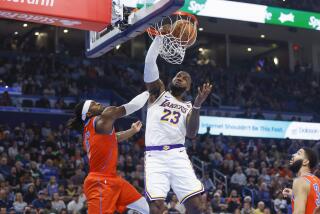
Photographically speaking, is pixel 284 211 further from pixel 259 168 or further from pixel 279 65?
pixel 279 65

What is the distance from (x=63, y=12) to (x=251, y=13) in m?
15.3

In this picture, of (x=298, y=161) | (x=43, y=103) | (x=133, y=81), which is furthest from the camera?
(x=133, y=81)

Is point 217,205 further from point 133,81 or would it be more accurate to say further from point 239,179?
point 133,81

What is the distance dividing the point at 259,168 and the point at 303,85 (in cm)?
1065

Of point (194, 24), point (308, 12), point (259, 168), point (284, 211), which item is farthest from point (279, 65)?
point (194, 24)

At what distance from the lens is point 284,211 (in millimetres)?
15781

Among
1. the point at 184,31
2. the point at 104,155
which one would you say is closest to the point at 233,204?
the point at 184,31

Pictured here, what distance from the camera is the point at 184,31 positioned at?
7.40m

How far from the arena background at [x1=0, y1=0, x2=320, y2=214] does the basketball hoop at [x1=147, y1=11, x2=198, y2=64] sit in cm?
411

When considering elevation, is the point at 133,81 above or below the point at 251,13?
below

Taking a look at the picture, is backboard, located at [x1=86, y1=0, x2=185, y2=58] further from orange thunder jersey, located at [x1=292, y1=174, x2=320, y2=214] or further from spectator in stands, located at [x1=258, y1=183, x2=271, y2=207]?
spectator in stands, located at [x1=258, y1=183, x2=271, y2=207]

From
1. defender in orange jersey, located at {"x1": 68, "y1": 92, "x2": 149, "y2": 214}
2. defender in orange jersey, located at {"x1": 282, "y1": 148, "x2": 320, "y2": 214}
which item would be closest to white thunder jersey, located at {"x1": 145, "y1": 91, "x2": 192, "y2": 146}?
defender in orange jersey, located at {"x1": 68, "y1": 92, "x2": 149, "y2": 214}

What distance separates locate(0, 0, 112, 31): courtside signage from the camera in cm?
729

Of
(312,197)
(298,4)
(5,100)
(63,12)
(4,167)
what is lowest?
(4,167)
